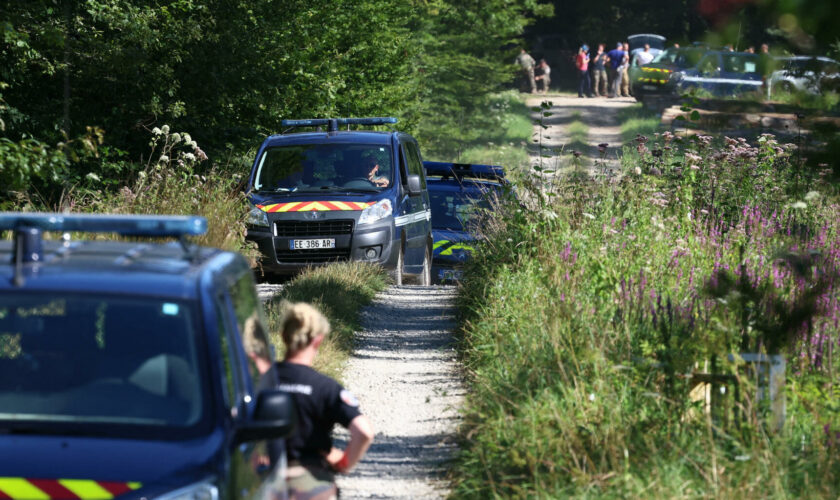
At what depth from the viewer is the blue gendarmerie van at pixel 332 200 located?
14516 millimetres

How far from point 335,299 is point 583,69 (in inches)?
1758

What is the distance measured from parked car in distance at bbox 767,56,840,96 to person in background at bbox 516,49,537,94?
1815 inches

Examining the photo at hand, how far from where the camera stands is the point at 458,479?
6.57 metres

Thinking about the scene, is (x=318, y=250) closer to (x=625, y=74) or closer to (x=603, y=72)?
(x=625, y=74)

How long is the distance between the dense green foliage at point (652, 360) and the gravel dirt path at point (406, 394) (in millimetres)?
264

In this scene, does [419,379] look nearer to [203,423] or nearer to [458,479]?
[458,479]

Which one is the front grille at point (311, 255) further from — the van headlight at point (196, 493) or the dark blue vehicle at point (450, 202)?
the van headlight at point (196, 493)

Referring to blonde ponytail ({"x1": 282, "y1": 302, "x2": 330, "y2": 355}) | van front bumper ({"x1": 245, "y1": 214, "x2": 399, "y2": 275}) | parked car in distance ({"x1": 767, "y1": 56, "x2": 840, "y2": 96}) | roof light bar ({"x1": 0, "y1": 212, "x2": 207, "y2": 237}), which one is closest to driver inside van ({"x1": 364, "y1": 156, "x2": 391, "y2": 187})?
van front bumper ({"x1": 245, "y1": 214, "x2": 399, "y2": 275})

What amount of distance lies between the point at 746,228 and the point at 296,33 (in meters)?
10.1

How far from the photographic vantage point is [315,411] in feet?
15.2

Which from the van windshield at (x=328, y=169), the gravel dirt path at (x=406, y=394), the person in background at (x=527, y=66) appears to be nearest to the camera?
the gravel dirt path at (x=406, y=394)

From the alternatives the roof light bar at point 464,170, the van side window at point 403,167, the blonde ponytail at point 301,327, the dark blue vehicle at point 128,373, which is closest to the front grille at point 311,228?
the van side window at point 403,167

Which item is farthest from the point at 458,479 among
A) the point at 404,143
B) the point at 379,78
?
the point at 379,78

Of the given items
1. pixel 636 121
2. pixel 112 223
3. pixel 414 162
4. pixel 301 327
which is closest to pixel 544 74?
pixel 636 121
